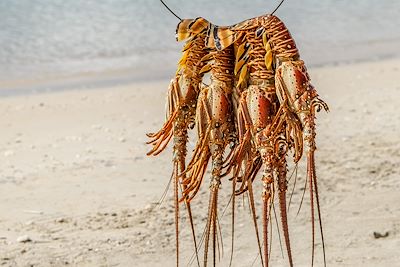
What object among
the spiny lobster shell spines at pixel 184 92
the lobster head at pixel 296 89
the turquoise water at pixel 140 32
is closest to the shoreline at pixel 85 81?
the turquoise water at pixel 140 32

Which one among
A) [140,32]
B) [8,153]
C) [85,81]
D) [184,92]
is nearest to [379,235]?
[184,92]

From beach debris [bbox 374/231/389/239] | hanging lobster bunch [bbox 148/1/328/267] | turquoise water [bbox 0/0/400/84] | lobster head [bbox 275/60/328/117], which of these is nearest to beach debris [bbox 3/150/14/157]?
beach debris [bbox 374/231/389/239]

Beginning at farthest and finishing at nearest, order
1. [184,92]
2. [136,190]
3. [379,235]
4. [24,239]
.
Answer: [136,190] < [24,239] < [379,235] < [184,92]

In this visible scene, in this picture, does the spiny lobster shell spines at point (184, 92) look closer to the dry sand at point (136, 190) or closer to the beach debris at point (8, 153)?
the dry sand at point (136, 190)

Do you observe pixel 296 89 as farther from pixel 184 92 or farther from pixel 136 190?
pixel 136 190

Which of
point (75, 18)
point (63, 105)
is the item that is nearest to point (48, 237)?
point (63, 105)
